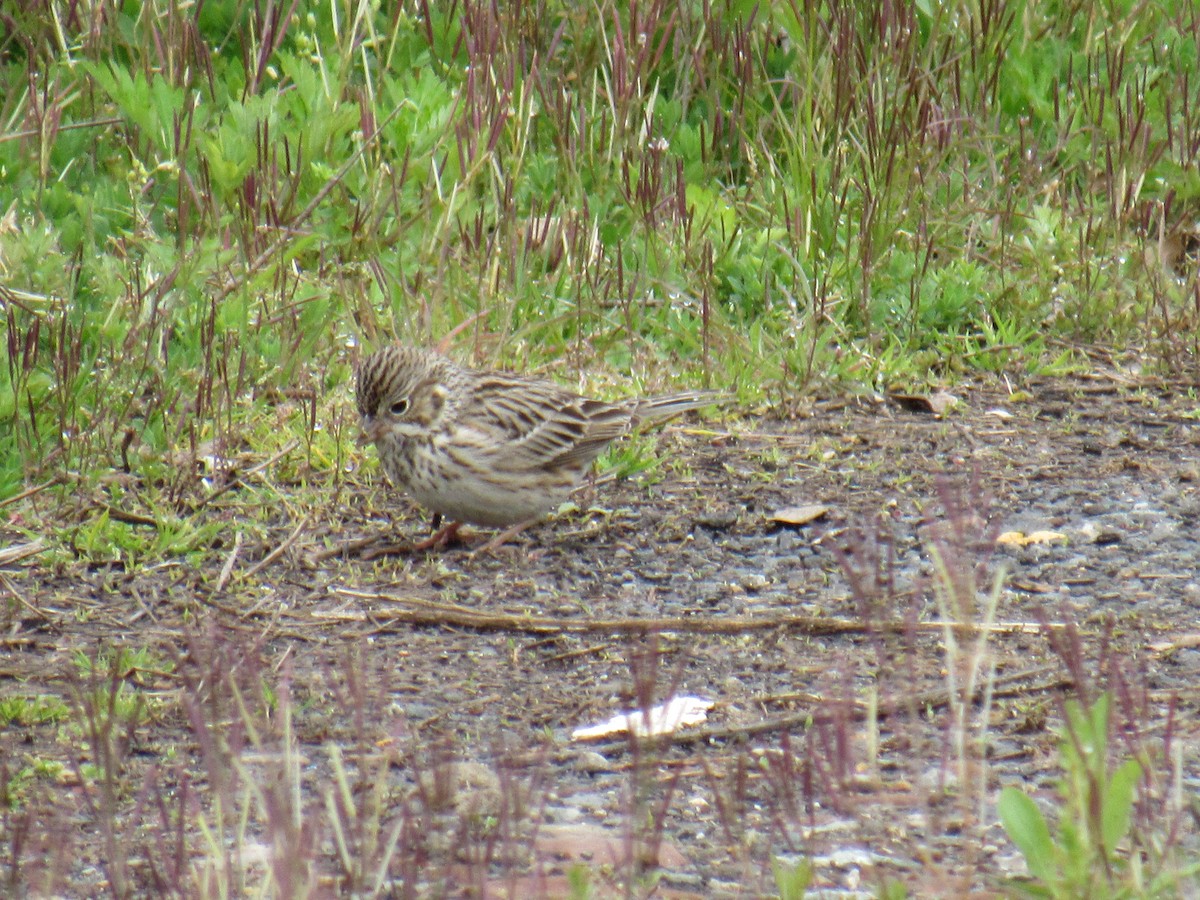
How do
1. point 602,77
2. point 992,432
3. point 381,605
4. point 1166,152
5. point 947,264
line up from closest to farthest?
point 381,605, point 992,432, point 947,264, point 1166,152, point 602,77

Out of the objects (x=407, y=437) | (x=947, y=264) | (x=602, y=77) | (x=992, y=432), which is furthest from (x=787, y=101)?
(x=407, y=437)

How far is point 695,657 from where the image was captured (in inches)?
172

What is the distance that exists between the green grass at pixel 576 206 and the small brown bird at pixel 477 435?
0.31 metres

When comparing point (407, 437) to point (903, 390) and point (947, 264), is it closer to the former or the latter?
point (903, 390)

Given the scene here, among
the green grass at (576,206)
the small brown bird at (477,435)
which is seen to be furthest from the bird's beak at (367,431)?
the green grass at (576,206)

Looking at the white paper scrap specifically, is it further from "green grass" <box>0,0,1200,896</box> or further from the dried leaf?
"green grass" <box>0,0,1200,896</box>

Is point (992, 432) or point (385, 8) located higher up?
point (385, 8)

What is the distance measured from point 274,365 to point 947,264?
2857mm

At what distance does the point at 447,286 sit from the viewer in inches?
264

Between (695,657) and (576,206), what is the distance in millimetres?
3325

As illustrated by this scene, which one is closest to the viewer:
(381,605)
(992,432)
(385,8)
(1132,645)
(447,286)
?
(1132,645)

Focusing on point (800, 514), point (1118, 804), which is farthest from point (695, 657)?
point (1118, 804)

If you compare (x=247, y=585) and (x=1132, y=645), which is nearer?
(x=1132, y=645)

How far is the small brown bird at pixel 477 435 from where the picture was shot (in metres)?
5.39
